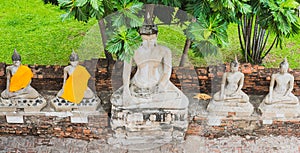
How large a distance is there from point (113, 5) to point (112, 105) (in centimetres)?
208

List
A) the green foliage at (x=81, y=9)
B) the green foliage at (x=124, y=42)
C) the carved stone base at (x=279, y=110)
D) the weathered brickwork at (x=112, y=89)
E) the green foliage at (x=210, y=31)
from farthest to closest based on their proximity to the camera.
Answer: the weathered brickwork at (x=112, y=89) < the carved stone base at (x=279, y=110) < the green foliage at (x=210, y=31) < the green foliage at (x=124, y=42) < the green foliage at (x=81, y=9)

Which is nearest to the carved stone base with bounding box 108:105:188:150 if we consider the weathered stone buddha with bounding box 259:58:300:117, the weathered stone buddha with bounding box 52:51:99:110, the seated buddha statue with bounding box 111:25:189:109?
the seated buddha statue with bounding box 111:25:189:109

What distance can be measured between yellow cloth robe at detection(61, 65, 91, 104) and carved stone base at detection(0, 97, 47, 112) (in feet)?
1.36

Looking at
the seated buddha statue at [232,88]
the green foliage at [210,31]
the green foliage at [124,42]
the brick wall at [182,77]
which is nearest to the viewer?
the green foliage at [124,42]

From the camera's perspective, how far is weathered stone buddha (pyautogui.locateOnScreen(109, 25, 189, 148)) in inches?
245

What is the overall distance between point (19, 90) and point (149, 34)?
220 centimetres

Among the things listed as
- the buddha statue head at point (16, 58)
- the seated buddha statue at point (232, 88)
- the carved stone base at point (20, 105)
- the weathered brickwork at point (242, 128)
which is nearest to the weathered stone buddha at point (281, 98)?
the weathered brickwork at point (242, 128)

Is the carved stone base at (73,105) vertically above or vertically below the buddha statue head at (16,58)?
below

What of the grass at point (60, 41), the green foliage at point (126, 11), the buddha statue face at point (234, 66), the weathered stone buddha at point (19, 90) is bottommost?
the weathered stone buddha at point (19, 90)

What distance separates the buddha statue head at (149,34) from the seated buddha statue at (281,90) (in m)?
1.95

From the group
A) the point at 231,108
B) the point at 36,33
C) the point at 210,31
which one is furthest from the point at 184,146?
the point at 36,33

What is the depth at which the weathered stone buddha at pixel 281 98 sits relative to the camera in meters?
6.42

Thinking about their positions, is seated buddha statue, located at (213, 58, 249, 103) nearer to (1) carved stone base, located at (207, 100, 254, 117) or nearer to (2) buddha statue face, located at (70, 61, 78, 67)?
(1) carved stone base, located at (207, 100, 254, 117)

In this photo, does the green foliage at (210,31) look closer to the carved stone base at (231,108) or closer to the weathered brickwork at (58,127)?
the carved stone base at (231,108)
